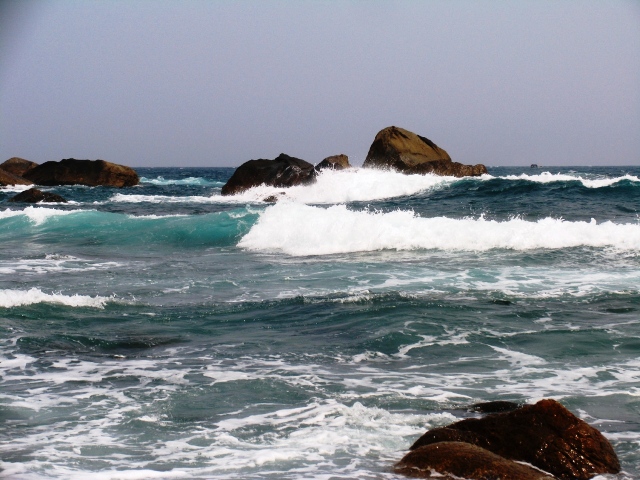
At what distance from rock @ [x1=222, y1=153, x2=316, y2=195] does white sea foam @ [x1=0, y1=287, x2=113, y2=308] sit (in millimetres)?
24602

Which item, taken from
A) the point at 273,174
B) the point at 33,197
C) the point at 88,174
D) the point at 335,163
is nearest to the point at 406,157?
the point at 335,163

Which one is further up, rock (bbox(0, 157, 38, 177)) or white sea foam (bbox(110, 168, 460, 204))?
rock (bbox(0, 157, 38, 177))

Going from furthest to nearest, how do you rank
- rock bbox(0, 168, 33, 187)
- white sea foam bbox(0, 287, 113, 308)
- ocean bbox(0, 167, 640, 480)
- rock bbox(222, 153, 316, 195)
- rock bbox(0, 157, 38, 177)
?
rock bbox(0, 157, 38, 177) → rock bbox(0, 168, 33, 187) → rock bbox(222, 153, 316, 195) → white sea foam bbox(0, 287, 113, 308) → ocean bbox(0, 167, 640, 480)

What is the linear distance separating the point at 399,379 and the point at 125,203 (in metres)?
29.1

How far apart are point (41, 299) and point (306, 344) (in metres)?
4.22

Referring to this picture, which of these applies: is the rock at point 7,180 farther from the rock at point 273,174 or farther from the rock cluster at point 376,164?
the rock cluster at point 376,164

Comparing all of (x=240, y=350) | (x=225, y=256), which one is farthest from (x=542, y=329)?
(x=225, y=256)

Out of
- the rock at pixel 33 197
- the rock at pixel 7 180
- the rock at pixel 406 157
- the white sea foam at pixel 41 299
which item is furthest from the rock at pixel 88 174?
the white sea foam at pixel 41 299

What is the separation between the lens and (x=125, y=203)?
3375 cm

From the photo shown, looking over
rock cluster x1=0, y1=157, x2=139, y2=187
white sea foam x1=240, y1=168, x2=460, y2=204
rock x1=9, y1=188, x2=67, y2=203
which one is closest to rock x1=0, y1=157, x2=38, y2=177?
rock cluster x1=0, y1=157, x2=139, y2=187

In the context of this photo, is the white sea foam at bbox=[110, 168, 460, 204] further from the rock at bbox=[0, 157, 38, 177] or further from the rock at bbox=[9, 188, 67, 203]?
the rock at bbox=[0, 157, 38, 177]

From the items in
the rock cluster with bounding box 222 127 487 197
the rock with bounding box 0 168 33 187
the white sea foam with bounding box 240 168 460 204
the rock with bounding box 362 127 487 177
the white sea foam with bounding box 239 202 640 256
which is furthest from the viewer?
the rock with bounding box 0 168 33 187

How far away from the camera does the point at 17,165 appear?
2331 inches

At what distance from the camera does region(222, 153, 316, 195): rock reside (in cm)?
3497
